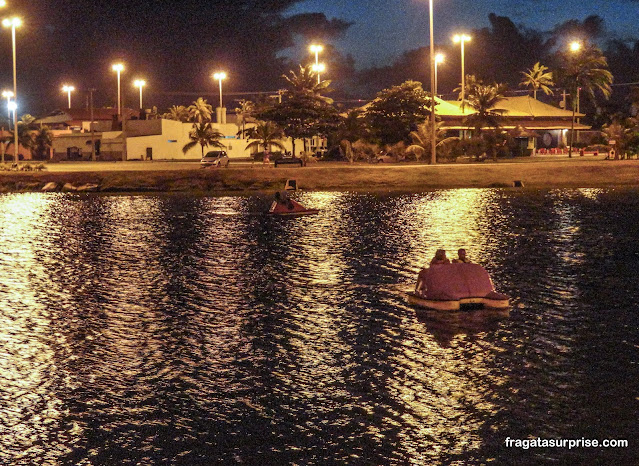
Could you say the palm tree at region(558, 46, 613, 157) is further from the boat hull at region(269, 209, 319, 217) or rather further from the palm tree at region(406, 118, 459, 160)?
the boat hull at region(269, 209, 319, 217)

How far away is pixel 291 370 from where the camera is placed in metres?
12.1

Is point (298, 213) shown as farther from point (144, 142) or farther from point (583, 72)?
point (144, 142)

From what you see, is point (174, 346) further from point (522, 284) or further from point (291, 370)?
point (522, 284)

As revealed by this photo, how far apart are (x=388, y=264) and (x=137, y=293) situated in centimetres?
665

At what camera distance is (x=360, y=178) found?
5831 cm

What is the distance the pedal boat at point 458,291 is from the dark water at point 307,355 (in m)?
0.38

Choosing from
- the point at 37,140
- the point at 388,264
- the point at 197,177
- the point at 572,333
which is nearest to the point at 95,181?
the point at 197,177

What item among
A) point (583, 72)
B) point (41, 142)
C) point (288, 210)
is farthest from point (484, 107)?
point (41, 142)

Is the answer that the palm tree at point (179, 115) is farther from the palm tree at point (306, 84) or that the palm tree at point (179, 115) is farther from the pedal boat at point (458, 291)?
the pedal boat at point (458, 291)

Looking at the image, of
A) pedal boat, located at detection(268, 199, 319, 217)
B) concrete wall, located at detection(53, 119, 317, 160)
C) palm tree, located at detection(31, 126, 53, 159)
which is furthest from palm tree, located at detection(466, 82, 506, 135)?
palm tree, located at detection(31, 126, 53, 159)

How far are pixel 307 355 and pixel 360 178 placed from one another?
150 feet

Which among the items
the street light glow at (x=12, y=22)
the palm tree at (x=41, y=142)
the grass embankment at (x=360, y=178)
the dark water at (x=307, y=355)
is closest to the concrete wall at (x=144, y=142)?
the palm tree at (x=41, y=142)

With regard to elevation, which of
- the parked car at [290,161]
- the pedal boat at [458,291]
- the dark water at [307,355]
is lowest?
the dark water at [307,355]

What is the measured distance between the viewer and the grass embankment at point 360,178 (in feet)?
187
